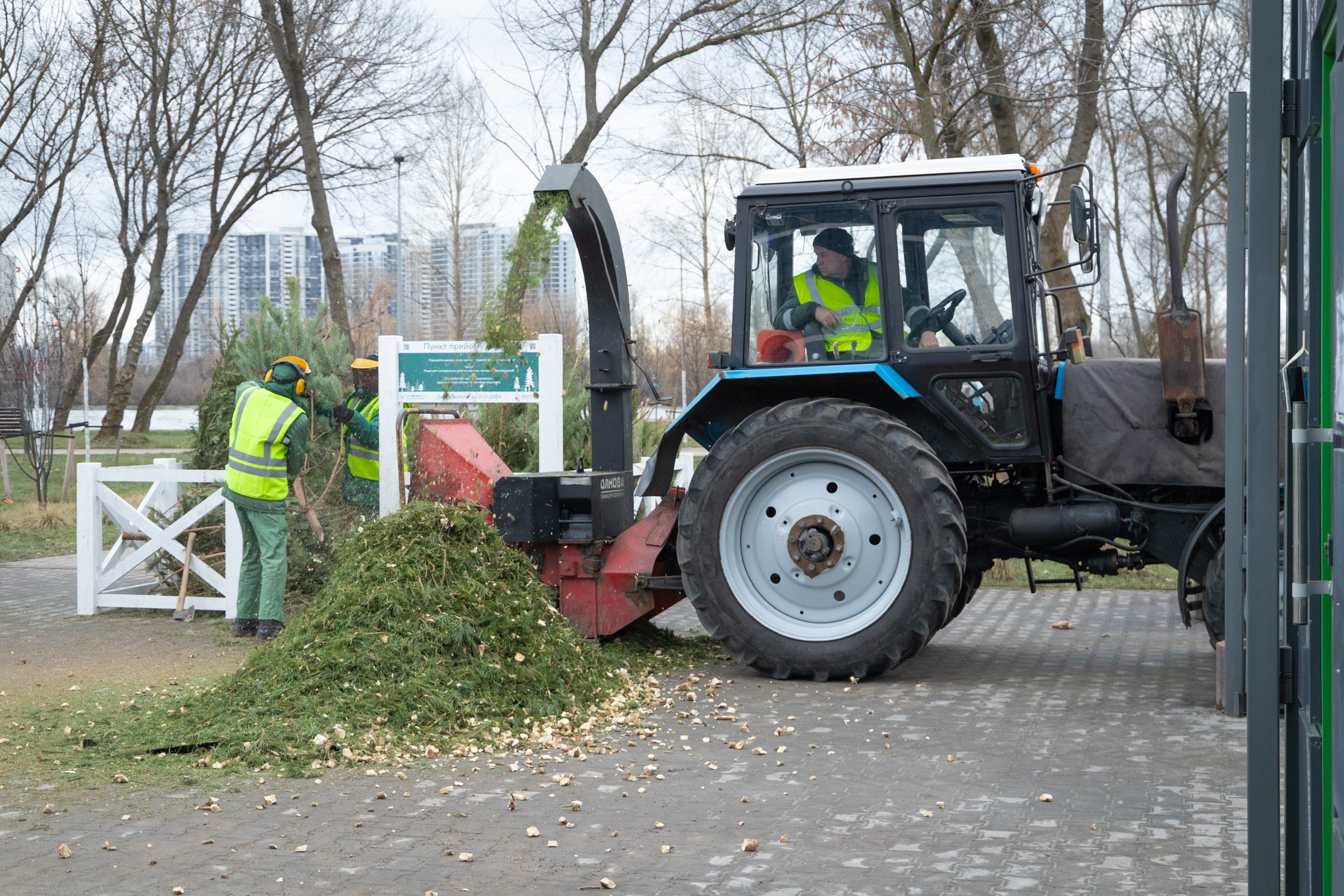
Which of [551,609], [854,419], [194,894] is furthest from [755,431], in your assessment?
[194,894]

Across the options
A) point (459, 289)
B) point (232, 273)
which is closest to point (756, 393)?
point (459, 289)

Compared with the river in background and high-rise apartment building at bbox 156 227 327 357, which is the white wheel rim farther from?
the river in background

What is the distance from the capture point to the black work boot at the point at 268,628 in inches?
366

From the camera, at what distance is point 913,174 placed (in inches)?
308

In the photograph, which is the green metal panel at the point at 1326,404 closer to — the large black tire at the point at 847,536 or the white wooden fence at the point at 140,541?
the large black tire at the point at 847,536

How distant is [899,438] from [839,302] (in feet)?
3.09

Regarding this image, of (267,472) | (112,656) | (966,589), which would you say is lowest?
(112,656)

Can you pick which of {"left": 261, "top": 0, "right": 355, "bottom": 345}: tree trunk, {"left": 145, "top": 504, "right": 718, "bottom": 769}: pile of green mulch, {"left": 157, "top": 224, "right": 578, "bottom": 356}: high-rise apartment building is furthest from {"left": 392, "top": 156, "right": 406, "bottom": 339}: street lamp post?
{"left": 145, "top": 504, "right": 718, "bottom": 769}: pile of green mulch

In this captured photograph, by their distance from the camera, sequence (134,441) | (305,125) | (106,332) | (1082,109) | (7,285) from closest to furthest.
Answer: (1082,109) → (305,125) → (7,285) → (106,332) → (134,441)

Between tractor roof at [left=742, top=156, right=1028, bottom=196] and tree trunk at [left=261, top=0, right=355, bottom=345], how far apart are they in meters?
10.6

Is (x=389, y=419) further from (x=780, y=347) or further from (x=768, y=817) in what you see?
(x=768, y=817)

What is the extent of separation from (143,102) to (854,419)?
2409 cm

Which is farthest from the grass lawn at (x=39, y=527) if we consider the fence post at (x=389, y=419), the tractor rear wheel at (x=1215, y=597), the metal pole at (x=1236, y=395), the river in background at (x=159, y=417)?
the river in background at (x=159, y=417)

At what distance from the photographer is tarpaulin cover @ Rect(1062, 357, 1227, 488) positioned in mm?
7457
